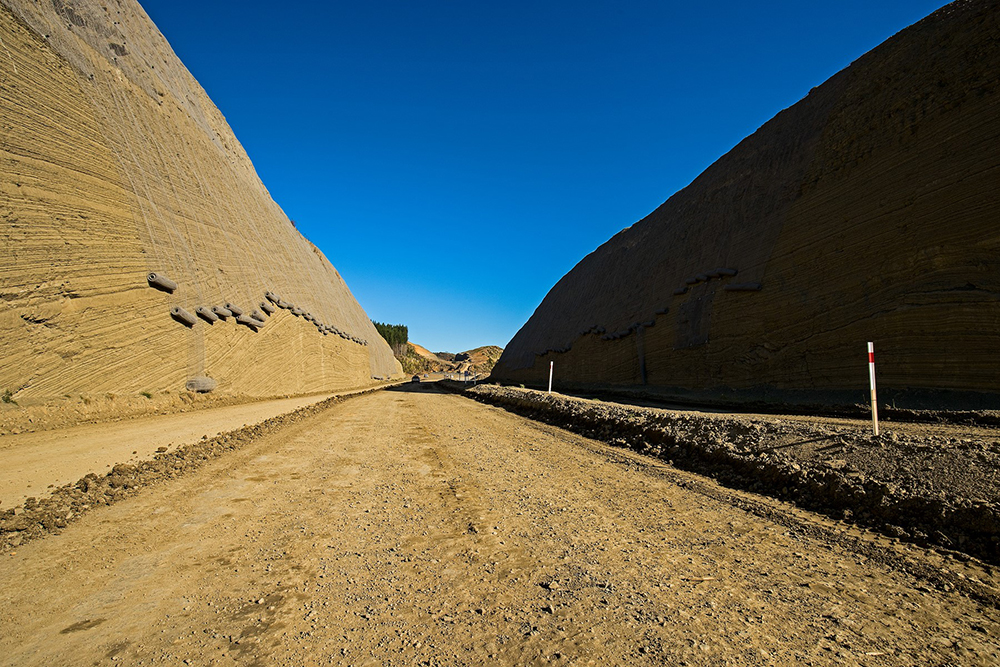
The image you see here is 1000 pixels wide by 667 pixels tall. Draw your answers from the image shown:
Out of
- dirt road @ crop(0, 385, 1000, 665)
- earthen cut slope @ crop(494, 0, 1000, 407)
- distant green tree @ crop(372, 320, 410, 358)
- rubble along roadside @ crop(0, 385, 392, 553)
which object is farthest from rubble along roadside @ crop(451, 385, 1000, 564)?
distant green tree @ crop(372, 320, 410, 358)

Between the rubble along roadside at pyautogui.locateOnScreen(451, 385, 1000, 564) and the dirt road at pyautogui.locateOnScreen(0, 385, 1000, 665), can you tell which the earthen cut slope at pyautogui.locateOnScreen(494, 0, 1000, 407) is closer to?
the rubble along roadside at pyautogui.locateOnScreen(451, 385, 1000, 564)

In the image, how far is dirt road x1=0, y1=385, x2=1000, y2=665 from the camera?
2264 mm

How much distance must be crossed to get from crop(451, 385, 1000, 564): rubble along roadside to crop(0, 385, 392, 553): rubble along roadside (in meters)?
7.04

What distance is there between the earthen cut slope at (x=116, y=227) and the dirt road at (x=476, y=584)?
10135 millimetres

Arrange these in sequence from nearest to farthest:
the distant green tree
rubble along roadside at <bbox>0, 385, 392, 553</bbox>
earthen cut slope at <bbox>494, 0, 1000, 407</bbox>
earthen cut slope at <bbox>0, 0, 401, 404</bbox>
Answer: rubble along roadside at <bbox>0, 385, 392, 553</bbox>
earthen cut slope at <bbox>494, 0, 1000, 407</bbox>
earthen cut slope at <bbox>0, 0, 401, 404</bbox>
the distant green tree

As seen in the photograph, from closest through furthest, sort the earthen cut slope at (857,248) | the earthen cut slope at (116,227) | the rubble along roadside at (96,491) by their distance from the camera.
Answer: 1. the rubble along roadside at (96,491)
2. the earthen cut slope at (857,248)
3. the earthen cut slope at (116,227)

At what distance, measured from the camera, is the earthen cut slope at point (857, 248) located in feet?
35.5

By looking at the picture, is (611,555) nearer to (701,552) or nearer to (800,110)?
(701,552)

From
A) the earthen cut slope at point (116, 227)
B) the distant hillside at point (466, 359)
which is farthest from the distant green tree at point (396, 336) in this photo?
the earthen cut slope at point (116, 227)

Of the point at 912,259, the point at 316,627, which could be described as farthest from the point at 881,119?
the point at 316,627

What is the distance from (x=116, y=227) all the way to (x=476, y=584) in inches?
672

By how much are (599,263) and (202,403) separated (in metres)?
31.4

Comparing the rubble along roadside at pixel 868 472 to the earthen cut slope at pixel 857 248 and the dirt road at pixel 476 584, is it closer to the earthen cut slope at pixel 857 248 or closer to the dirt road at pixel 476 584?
the dirt road at pixel 476 584

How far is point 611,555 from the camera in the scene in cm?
338
